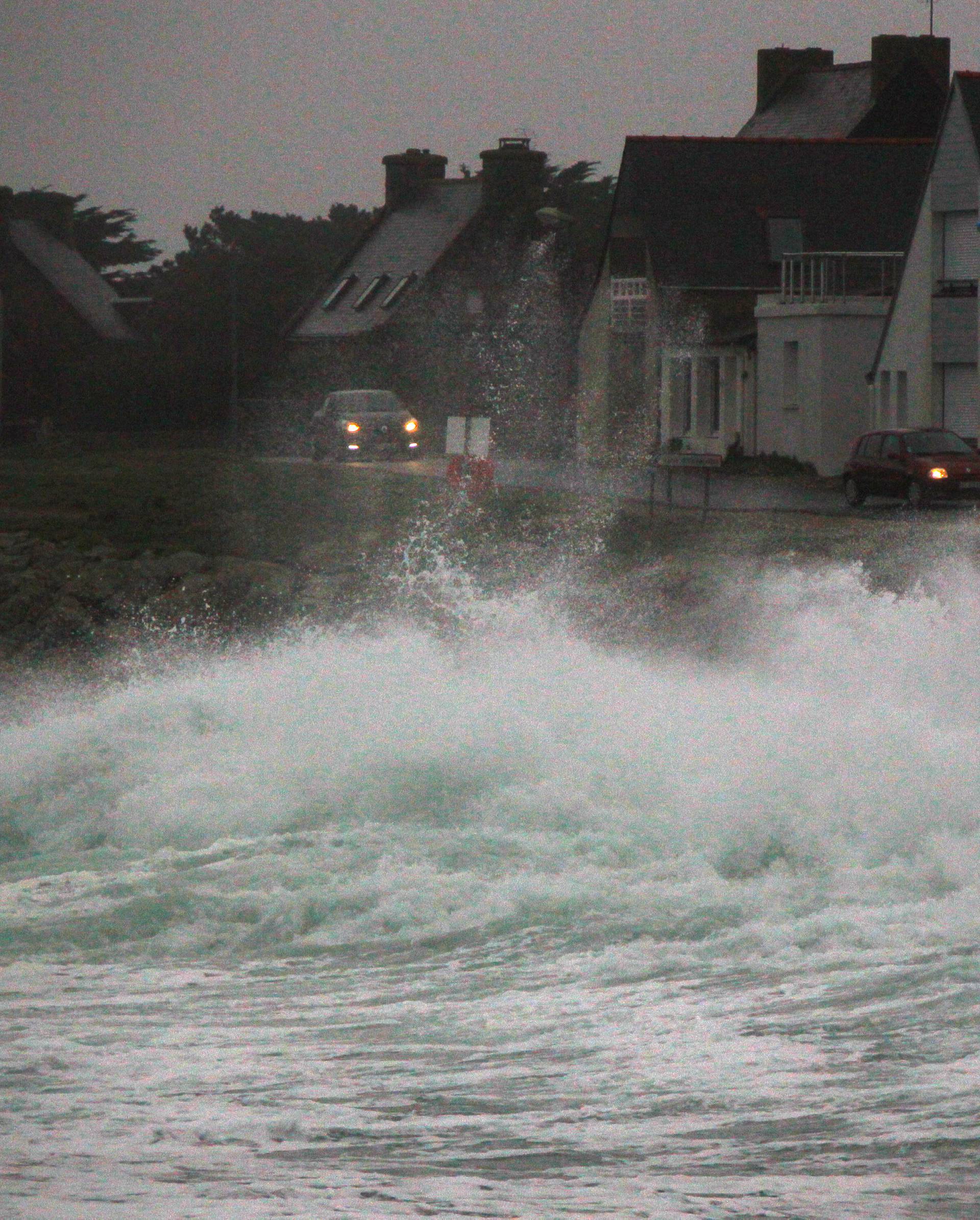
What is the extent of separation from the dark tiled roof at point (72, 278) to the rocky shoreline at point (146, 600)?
54241 mm

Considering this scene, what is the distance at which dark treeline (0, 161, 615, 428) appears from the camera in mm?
73000

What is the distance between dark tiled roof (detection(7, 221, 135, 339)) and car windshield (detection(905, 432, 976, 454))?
5139cm

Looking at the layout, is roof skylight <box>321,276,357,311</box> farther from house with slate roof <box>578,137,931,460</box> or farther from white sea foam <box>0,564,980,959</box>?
white sea foam <box>0,564,980,959</box>

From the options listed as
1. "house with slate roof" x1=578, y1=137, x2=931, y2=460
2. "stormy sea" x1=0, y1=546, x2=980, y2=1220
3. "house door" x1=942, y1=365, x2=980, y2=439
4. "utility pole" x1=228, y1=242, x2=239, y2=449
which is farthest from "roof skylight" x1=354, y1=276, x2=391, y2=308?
"stormy sea" x1=0, y1=546, x2=980, y2=1220

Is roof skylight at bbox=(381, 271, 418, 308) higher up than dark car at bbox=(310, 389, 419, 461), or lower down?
higher up

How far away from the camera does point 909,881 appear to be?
11602 mm

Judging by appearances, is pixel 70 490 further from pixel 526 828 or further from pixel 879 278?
pixel 526 828

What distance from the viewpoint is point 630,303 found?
55031mm

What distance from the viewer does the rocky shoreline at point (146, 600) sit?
2519 cm

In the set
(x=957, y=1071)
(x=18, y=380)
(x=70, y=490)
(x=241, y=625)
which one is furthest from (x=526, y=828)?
(x=18, y=380)

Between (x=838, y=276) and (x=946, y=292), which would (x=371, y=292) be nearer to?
(x=838, y=276)

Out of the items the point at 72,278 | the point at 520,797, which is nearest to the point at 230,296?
the point at 72,278

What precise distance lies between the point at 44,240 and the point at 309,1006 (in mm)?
80615

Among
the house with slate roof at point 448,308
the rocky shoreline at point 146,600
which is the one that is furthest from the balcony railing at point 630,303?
the rocky shoreline at point 146,600
